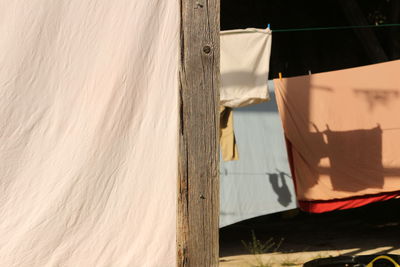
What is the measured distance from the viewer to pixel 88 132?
11.6 feet

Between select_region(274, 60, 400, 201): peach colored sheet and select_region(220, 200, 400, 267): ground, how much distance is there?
0.87 metres

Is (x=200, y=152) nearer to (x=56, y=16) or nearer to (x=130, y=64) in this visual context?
(x=130, y=64)

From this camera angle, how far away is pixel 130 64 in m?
3.63

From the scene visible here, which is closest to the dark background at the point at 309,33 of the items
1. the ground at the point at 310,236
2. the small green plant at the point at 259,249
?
the ground at the point at 310,236

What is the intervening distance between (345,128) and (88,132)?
102 inches

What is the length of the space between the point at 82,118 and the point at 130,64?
36cm

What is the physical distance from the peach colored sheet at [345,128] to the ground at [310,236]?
87 cm

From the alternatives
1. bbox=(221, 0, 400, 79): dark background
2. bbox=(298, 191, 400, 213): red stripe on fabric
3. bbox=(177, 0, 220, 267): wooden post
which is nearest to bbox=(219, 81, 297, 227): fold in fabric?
bbox=(298, 191, 400, 213): red stripe on fabric

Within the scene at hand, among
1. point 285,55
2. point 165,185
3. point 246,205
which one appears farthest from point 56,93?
point 285,55

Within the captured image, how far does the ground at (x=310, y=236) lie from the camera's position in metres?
6.26

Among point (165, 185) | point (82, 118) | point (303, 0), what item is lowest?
point (165, 185)

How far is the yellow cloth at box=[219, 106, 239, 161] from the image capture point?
5.40 metres

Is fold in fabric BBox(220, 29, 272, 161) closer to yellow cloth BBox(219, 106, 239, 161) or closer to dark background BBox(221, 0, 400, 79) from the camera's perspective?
yellow cloth BBox(219, 106, 239, 161)

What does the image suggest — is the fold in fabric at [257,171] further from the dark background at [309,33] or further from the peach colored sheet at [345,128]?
the dark background at [309,33]
